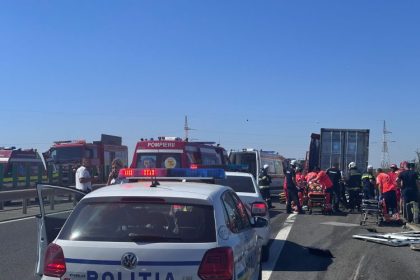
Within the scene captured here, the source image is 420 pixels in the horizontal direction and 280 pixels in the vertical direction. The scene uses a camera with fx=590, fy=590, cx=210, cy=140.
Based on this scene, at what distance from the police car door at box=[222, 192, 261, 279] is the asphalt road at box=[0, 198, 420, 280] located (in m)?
2.20

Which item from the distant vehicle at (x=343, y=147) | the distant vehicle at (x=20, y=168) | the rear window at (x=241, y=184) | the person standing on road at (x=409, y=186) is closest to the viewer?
the rear window at (x=241, y=184)

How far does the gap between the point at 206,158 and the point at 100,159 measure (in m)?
15.0

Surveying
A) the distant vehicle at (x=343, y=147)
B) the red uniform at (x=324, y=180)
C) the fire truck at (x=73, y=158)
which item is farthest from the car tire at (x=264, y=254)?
the fire truck at (x=73, y=158)

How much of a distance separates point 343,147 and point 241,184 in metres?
14.5

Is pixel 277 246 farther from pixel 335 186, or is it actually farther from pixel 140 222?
pixel 335 186

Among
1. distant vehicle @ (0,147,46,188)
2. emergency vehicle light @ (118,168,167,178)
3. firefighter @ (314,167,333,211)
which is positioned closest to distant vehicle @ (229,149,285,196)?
firefighter @ (314,167,333,211)

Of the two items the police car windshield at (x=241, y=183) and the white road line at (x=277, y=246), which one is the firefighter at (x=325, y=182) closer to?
the white road line at (x=277, y=246)

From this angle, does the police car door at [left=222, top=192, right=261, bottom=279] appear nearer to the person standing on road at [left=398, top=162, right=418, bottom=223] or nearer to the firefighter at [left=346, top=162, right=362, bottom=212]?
the person standing on road at [left=398, top=162, right=418, bottom=223]

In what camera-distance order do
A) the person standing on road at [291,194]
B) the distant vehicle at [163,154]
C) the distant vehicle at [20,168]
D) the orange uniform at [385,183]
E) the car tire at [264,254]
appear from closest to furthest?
the car tire at [264,254]
the distant vehicle at [163,154]
the orange uniform at [385,183]
the person standing on road at [291,194]
the distant vehicle at [20,168]

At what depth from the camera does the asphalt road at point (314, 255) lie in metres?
8.74

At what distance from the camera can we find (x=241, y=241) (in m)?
5.35

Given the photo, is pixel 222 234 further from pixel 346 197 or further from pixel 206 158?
pixel 346 197

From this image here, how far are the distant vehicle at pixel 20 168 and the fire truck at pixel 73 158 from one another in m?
0.60

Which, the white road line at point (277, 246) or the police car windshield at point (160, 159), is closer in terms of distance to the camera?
the white road line at point (277, 246)
